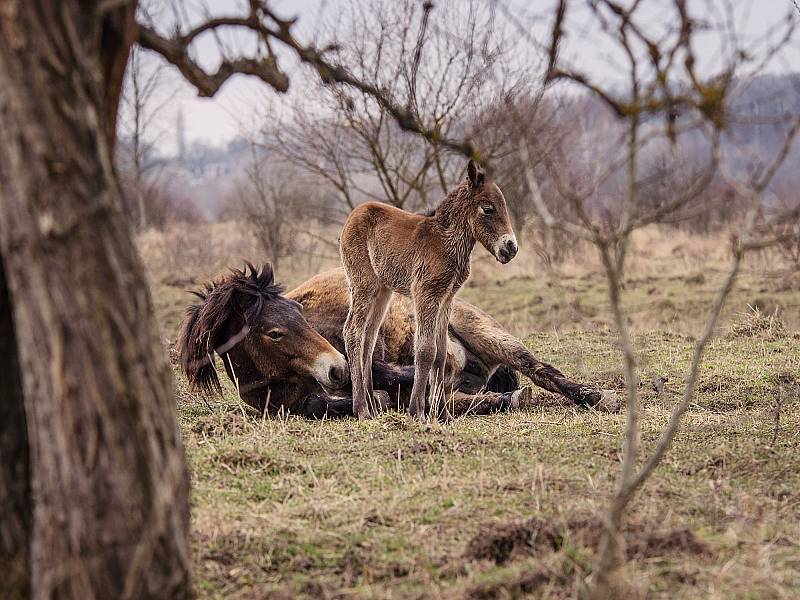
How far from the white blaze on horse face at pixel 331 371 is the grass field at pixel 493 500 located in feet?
1.06

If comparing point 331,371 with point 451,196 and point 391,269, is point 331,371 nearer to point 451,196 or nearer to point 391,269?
point 391,269

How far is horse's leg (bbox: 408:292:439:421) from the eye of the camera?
637 centimetres

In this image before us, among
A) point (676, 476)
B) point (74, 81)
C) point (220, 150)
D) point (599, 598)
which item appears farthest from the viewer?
point (220, 150)

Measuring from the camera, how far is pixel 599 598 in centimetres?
262

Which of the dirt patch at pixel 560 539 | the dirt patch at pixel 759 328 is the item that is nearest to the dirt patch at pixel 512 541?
the dirt patch at pixel 560 539

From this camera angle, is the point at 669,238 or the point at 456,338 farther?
the point at 669,238

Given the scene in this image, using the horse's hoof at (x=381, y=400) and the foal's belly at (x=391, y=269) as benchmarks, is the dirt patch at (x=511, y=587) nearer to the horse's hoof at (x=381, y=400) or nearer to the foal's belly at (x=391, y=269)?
the foal's belly at (x=391, y=269)

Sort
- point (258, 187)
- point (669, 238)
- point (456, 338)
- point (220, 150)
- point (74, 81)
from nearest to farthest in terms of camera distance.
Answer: point (74, 81), point (456, 338), point (258, 187), point (669, 238), point (220, 150)

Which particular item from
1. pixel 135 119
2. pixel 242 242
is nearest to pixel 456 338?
pixel 242 242

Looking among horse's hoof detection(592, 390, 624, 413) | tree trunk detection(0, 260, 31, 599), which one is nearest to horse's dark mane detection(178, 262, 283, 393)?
horse's hoof detection(592, 390, 624, 413)

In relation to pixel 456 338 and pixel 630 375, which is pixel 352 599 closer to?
pixel 630 375

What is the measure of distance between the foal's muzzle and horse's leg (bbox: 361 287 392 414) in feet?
3.45

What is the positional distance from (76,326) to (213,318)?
4.37m

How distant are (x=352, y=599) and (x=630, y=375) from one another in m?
1.28
